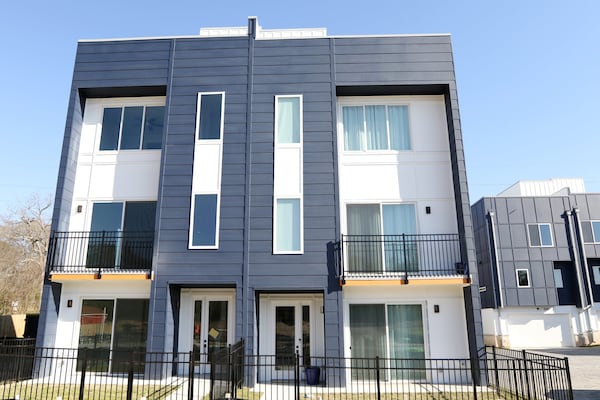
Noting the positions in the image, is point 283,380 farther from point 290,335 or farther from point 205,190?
point 205,190

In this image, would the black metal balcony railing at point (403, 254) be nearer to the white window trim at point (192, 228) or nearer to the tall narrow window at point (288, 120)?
the tall narrow window at point (288, 120)

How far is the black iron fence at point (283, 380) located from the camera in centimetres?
925

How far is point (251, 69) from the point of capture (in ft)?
41.8

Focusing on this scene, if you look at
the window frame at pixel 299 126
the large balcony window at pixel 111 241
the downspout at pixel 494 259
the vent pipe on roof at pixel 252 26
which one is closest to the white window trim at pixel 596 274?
the downspout at pixel 494 259

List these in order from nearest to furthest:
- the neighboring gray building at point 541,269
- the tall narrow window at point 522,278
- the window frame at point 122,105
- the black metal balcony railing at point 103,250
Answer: the black metal balcony railing at point 103,250 → the window frame at point 122,105 → the neighboring gray building at point 541,269 → the tall narrow window at point 522,278

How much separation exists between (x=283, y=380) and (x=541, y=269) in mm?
20289

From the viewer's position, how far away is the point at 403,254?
11719 millimetres

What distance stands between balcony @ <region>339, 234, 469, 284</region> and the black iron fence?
2.34m

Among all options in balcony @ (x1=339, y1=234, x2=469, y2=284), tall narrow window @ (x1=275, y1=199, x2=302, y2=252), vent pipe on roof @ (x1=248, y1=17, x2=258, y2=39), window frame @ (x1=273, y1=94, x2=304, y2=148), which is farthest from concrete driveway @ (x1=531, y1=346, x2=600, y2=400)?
vent pipe on roof @ (x1=248, y1=17, x2=258, y2=39)

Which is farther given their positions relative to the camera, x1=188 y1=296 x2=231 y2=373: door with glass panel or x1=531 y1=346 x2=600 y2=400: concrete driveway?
x1=188 y1=296 x2=231 y2=373: door with glass panel

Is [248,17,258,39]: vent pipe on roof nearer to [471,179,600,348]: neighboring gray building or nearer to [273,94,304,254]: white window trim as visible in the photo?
[273,94,304,254]: white window trim

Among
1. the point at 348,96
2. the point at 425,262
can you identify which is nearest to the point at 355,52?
the point at 348,96

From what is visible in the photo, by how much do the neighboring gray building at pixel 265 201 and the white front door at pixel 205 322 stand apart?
41 millimetres

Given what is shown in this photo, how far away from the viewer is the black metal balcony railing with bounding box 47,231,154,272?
39.2ft
